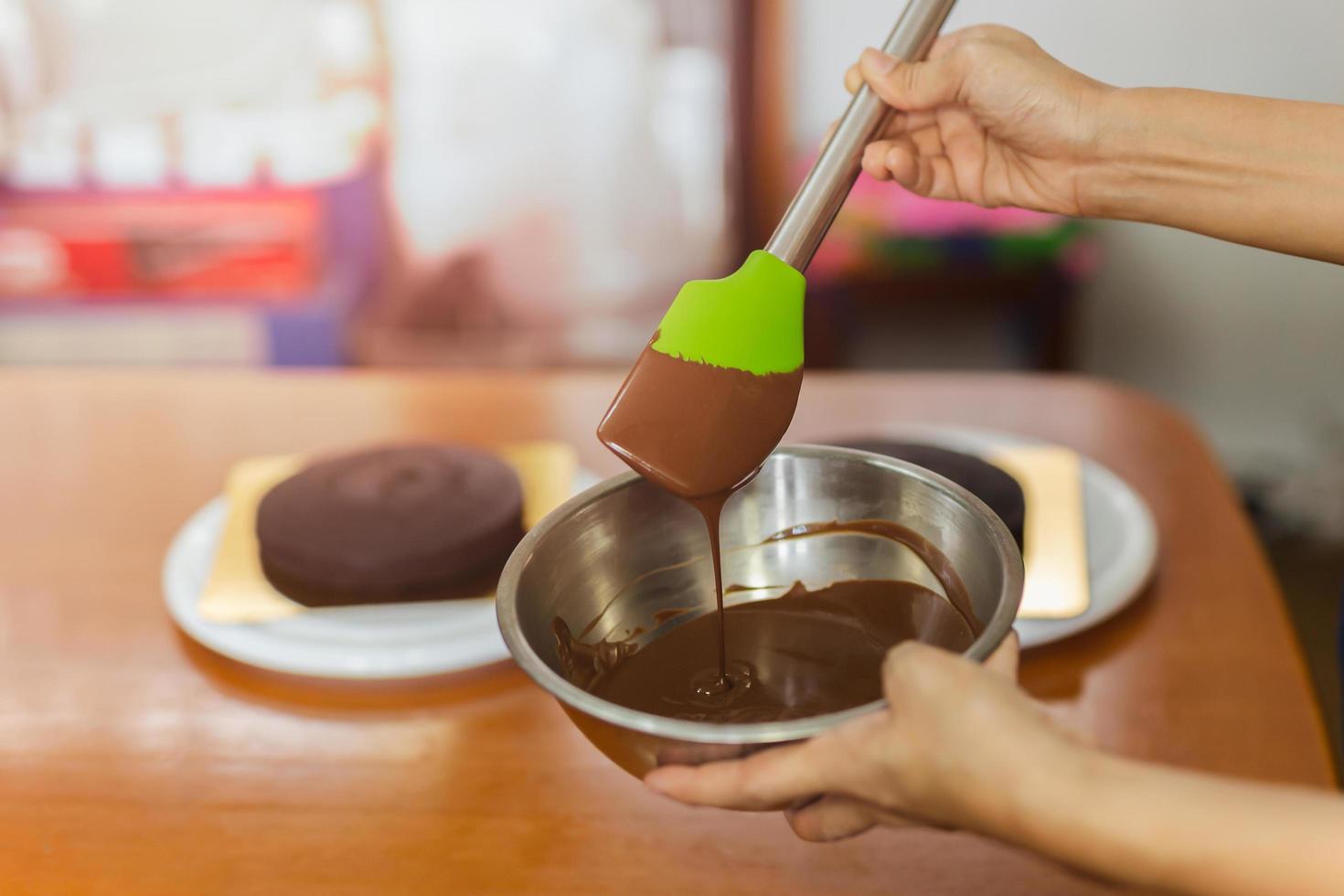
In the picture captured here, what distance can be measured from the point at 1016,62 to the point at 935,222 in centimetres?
150

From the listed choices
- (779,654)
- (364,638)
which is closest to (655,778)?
(779,654)

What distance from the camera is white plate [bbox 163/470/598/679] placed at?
1.01 m

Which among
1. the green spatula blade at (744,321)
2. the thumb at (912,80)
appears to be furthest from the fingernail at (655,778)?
the thumb at (912,80)

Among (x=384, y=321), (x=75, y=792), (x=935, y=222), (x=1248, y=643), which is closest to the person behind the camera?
(x=75, y=792)

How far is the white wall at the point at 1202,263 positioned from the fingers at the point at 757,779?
2374 mm

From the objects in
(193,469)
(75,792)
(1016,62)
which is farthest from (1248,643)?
(193,469)

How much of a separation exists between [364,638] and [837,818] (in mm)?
476

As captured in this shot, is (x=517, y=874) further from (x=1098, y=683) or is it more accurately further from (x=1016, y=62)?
(x=1016, y=62)

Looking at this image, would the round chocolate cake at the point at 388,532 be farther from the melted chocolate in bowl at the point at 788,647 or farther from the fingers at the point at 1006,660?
the fingers at the point at 1006,660

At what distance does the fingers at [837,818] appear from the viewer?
70 centimetres

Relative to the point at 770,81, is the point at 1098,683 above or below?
below

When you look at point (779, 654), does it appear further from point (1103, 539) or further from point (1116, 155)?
point (1116, 155)

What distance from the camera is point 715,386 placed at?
850 mm

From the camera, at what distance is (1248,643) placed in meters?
1.02
